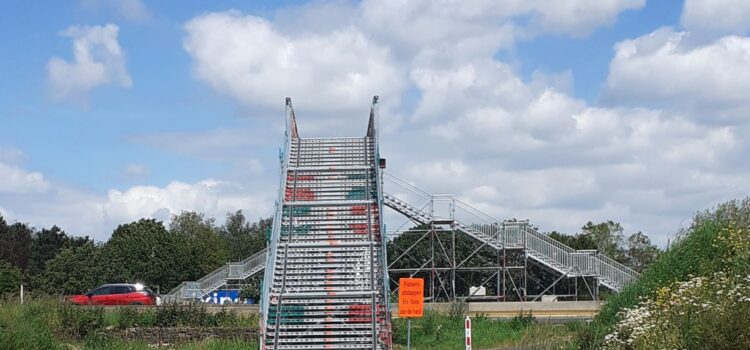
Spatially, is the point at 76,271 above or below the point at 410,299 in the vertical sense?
above

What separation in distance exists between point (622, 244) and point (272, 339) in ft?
186

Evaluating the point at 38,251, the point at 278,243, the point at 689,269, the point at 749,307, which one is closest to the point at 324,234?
the point at 278,243

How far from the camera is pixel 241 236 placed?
105812mm

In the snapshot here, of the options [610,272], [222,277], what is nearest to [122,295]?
[222,277]

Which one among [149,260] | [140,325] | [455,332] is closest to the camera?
[455,332]

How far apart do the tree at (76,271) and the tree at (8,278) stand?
2284mm

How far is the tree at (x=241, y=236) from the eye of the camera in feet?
306

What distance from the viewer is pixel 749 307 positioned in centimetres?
1178

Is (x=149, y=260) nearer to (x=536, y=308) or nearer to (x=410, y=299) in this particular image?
(x=536, y=308)

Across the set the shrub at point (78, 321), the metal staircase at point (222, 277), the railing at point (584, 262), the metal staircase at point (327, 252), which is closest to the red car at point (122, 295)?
the metal staircase at point (222, 277)

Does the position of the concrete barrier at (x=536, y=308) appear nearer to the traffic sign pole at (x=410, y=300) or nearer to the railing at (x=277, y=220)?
the railing at (x=277, y=220)

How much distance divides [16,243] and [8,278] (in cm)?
2605

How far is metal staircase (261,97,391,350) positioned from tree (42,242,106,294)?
34.2 m

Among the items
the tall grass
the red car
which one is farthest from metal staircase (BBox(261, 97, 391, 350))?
the red car
